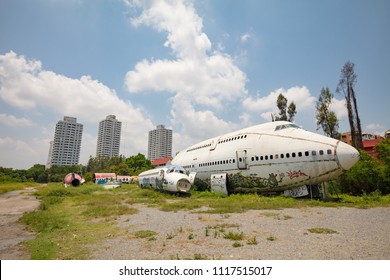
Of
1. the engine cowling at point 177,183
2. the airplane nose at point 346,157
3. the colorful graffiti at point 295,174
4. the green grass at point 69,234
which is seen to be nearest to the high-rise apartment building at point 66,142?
the engine cowling at point 177,183

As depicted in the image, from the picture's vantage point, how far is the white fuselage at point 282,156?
736 inches

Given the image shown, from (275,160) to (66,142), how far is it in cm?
20314

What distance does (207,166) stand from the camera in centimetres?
2942

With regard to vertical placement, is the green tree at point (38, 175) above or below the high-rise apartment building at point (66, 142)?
below

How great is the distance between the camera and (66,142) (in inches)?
7441

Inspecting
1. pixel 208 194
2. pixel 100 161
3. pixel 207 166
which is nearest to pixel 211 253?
pixel 208 194

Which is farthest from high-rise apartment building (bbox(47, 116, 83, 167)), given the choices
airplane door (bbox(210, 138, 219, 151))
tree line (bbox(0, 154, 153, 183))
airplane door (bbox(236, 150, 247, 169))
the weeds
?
the weeds

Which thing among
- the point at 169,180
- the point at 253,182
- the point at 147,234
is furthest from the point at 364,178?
the point at 147,234

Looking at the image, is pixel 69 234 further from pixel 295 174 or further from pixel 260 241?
pixel 295 174

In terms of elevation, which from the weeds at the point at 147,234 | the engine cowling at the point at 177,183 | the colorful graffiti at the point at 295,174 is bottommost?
the weeds at the point at 147,234

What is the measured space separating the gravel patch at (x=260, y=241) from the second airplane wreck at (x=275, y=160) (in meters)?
7.56

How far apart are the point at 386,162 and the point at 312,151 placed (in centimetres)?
930

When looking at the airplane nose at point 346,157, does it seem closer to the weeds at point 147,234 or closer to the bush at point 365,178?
the bush at point 365,178

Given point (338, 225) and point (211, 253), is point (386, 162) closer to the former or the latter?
point (338, 225)
